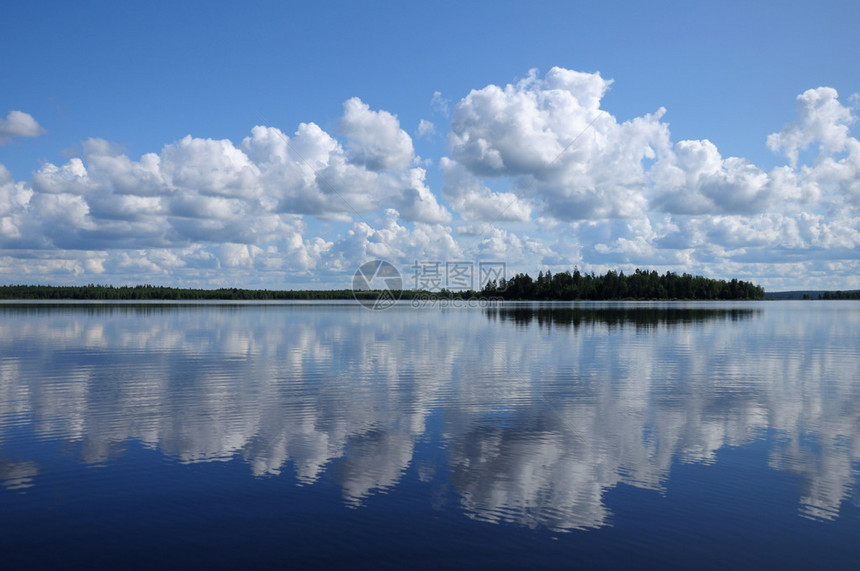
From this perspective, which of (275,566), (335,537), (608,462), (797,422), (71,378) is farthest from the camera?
(71,378)

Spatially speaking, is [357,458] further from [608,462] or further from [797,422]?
[797,422]

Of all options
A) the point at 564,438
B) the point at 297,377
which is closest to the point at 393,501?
the point at 564,438

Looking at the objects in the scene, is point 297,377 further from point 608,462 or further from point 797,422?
point 797,422

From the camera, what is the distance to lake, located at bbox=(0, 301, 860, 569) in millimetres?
12000

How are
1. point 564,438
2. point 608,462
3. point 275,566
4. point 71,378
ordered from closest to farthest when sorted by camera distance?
point 275,566, point 608,462, point 564,438, point 71,378

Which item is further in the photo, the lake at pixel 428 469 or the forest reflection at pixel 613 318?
the forest reflection at pixel 613 318

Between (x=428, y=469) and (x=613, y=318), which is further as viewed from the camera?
(x=613, y=318)

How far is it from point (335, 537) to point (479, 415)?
473 inches

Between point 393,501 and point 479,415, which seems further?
point 479,415

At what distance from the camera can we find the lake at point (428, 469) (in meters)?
12.0

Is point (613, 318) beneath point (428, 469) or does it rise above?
above

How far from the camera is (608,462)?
57.2 ft

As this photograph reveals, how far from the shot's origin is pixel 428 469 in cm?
1678

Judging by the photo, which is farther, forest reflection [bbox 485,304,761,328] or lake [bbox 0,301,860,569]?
forest reflection [bbox 485,304,761,328]
